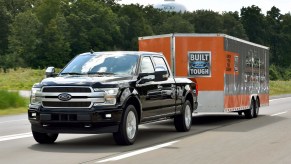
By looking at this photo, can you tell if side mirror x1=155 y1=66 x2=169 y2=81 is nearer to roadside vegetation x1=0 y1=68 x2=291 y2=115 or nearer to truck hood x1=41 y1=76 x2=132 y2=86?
truck hood x1=41 y1=76 x2=132 y2=86

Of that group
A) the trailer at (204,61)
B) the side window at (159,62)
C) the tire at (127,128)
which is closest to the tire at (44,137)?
the tire at (127,128)

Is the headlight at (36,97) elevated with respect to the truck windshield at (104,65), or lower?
lower

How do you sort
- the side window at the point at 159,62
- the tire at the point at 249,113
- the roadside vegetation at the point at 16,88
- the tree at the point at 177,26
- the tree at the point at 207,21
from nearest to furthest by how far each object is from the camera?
the side window at the point at 159,62, the tire at the point at 249,113, the roadside vegetation at the point at 16,88, the tree at the point at 177,26, the tree at the point at 207,21

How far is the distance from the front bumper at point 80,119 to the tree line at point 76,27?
104837 millimetres

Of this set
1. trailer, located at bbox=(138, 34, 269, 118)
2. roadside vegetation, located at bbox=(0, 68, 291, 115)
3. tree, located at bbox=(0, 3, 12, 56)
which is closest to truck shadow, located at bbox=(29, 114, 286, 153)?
trailer, located at bbox=(138, 34, 269, 118)

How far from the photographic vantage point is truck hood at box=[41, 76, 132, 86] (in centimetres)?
1142

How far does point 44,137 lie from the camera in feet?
40.8

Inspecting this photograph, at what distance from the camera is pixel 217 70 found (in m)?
18.1

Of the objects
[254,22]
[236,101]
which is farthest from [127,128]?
[254,22]

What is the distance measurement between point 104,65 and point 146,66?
1.03 metres

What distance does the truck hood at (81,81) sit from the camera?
1142 cm

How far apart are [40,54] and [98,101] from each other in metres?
112

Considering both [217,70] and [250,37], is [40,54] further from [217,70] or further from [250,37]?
[217,70]

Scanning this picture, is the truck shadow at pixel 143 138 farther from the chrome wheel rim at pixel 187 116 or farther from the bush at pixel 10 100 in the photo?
the bush at pixel 10 100
